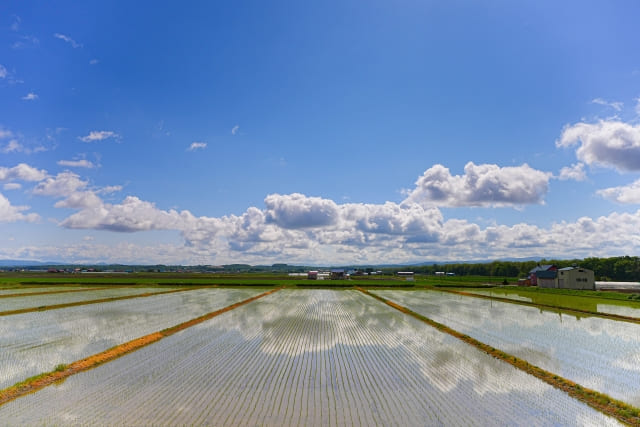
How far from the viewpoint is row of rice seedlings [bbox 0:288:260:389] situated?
16672 millimetres

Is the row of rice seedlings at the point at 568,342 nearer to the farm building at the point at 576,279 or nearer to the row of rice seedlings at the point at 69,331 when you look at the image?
the row of rice seedlings at the point at 69,331

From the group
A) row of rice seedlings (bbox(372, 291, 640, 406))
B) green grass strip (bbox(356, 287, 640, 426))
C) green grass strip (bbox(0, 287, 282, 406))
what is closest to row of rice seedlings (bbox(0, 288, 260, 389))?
green grass strip (bbox(0, 287, 282, 406))

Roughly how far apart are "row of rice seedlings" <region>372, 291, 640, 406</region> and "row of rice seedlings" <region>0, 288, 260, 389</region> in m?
20.6

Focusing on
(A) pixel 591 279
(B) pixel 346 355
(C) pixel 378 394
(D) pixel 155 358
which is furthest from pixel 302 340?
(A) pixel 591 279

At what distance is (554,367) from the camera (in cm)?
1675

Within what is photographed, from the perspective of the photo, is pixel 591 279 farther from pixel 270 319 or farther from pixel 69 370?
pixel 69 370

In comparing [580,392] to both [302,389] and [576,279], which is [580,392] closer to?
[302,389]

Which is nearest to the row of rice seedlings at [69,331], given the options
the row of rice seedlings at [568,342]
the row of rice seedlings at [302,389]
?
the row of rice seedlings at [302,389]

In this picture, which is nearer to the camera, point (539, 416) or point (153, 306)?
point (539, 416)

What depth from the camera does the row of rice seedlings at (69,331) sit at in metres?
16.7

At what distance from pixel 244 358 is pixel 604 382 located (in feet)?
47.1

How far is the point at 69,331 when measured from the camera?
24172 mm

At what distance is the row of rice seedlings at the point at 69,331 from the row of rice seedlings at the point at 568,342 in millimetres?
20615

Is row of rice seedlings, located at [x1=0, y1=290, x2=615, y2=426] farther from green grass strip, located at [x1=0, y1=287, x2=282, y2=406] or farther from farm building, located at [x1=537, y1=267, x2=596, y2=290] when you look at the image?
farm building, located at [x1=537, y1=267, x2=596, y2=290]
